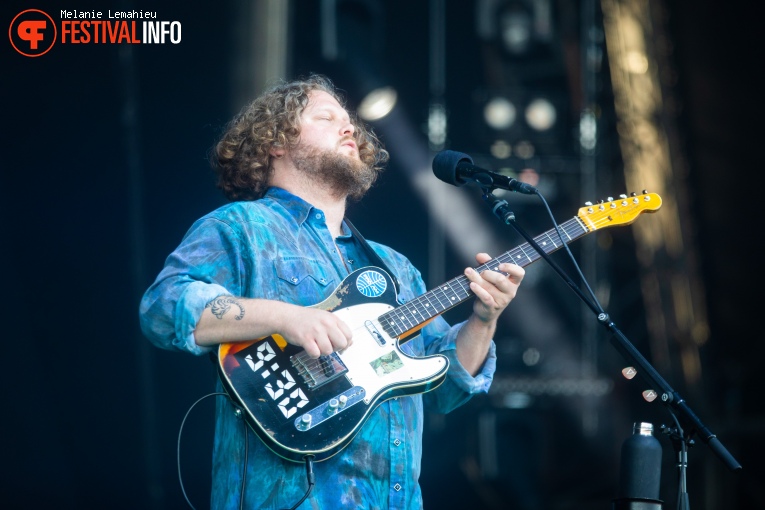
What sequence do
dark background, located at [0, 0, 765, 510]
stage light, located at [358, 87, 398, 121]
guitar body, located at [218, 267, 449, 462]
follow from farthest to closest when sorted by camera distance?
stage light, located at [358, 87, 398, 121] < dark background, located at [0, 0, 765, 510] < guitar body, located at [218, 267, 449, 462]

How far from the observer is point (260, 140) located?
3379 millimetres

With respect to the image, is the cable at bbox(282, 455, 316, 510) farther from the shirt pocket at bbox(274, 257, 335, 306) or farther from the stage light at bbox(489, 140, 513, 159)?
the stage light at bbox(489, 140, 513, 159)

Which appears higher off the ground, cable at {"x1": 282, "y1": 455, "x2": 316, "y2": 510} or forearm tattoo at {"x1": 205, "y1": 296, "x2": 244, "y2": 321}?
forearm tattoo at {"x1": 205, "y1": 296, "x2": 244, "y2": 321}

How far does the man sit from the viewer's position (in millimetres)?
2619

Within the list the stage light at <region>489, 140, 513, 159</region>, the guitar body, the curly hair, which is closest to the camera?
the guitar body

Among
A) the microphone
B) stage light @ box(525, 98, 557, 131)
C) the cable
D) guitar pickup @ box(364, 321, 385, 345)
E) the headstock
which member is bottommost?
the cable

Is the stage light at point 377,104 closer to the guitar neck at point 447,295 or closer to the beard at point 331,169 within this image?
the beard at point 331,169

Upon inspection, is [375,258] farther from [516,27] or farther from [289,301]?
[516,27]

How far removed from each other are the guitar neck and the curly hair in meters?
0.75

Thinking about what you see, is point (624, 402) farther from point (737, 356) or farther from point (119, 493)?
point (119, 493)

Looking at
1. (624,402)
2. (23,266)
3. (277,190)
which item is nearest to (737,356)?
(624,402)

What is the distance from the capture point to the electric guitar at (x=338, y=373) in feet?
8.50

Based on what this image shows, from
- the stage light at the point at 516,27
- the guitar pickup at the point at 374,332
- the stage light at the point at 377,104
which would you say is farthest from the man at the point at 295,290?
the stage light at the point at 516,27

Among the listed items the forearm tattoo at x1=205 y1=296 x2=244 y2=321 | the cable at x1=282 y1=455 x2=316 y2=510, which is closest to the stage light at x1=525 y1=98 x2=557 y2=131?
the forearm tattoo at x1=205 y1=296 x2=244 y2=321
